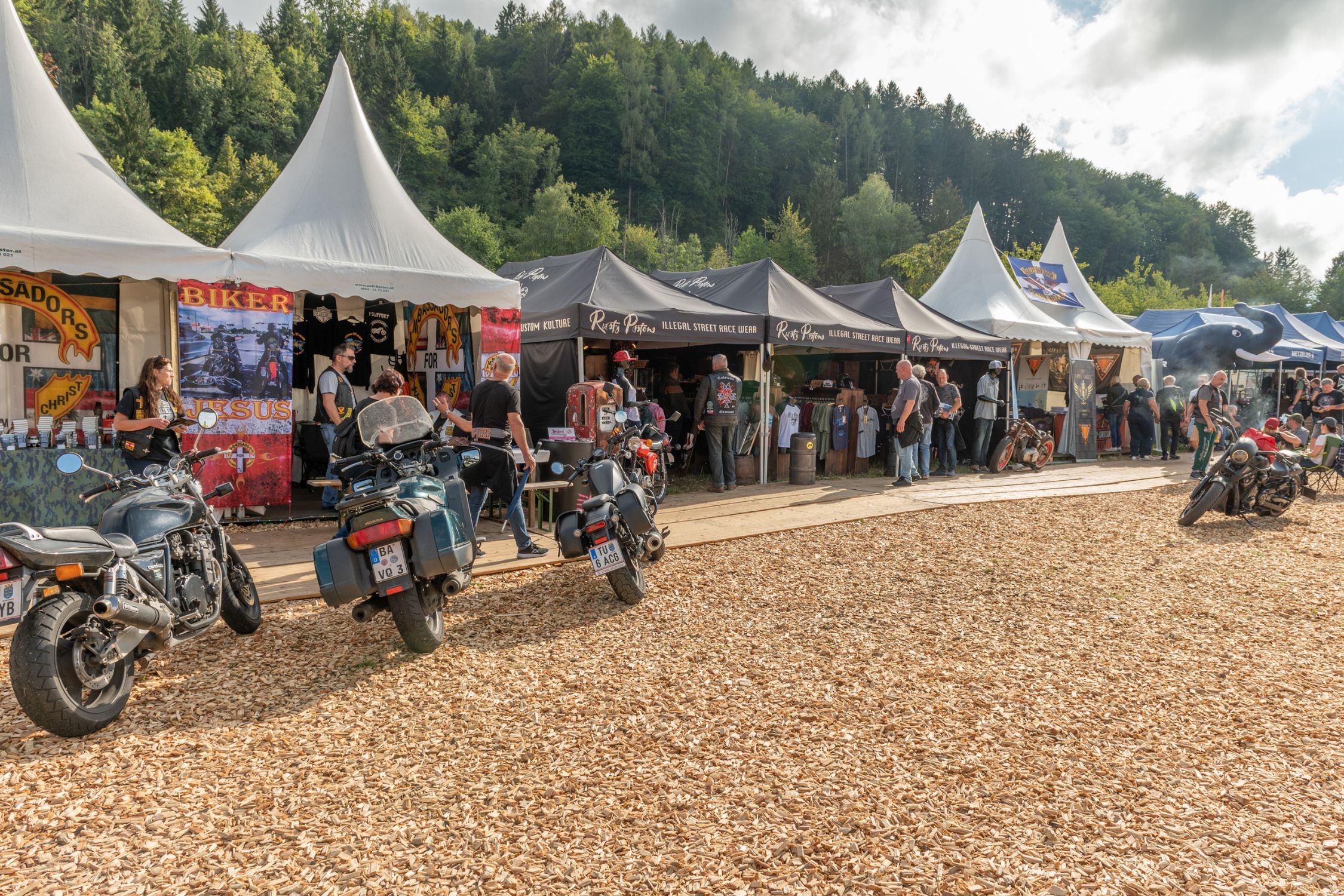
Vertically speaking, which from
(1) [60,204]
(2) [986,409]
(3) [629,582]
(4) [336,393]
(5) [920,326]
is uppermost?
(1) [60,204]

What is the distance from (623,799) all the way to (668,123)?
284 feet

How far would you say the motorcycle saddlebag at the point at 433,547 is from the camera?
12.4ft

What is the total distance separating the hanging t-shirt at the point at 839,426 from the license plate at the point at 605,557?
755 centimetres

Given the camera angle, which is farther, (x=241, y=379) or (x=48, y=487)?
(x=241, y=379)

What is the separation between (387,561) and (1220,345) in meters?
21.7

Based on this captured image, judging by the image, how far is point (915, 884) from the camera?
2.24 metres

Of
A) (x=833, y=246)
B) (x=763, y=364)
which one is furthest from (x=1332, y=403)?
(x=833, y=246)

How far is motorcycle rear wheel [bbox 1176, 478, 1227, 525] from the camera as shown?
318 inches

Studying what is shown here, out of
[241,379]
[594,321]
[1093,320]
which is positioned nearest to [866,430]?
[594,321]

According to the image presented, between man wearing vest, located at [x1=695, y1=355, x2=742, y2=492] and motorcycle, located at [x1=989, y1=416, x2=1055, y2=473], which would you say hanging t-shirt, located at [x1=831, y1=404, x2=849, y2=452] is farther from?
motorcycle, located at [x1=989, y1=416, x2=1055, y2=473]

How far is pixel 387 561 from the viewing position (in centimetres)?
373

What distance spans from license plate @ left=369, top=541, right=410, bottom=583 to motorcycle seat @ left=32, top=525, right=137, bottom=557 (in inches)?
39.3

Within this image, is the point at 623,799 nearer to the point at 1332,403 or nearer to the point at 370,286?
the point at 370,286

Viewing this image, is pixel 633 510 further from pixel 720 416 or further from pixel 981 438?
pixel 981 438
